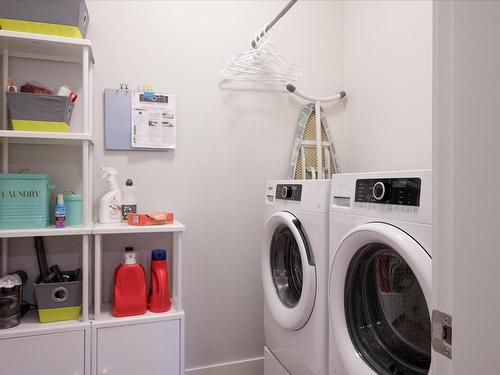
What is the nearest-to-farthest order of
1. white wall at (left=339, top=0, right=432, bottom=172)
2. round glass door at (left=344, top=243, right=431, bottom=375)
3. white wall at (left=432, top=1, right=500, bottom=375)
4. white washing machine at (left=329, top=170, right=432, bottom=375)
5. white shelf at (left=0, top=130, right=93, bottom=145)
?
white wall at (left=432, top=1, right=500, bottom=375), white washing machine at (left=329, top=170, right=432, bottom=375), round glass door at (left=344, top=243, right=431, bottom=375), white shelf at (left=0, top=130, right=93, bottom=145), white wall at (left=339, top=0, right=432, bottom=172)

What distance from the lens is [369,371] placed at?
43.5 inches

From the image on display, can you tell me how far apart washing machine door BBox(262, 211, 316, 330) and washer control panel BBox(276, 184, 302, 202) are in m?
0.08

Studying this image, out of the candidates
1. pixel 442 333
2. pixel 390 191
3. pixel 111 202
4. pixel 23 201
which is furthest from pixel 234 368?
pixel 442 333

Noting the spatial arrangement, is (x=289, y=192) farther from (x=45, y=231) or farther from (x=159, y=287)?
(x=45, y=231)

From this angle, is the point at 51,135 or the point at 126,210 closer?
the point at 51,135

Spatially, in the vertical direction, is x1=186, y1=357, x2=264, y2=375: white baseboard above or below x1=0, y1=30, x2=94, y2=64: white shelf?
below

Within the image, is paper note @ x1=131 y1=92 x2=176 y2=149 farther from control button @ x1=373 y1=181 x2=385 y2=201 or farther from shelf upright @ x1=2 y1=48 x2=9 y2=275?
control button @ x1=373 y1=181 x2=385 y2=201

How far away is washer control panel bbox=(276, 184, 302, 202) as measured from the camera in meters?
1.61

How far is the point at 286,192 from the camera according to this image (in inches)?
67.7

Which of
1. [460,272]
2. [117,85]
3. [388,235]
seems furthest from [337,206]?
[117,85]

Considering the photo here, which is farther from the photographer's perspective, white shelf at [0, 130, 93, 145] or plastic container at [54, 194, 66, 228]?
plastic container at [54, 194, 66, 228]

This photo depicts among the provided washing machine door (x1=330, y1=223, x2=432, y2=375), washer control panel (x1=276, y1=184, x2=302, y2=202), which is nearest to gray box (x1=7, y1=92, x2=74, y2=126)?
washer control panel (x1=276, y1=184, x2=302, y2=202)

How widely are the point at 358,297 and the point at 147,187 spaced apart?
4.29ft

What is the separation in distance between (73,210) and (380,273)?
4.71 feet
